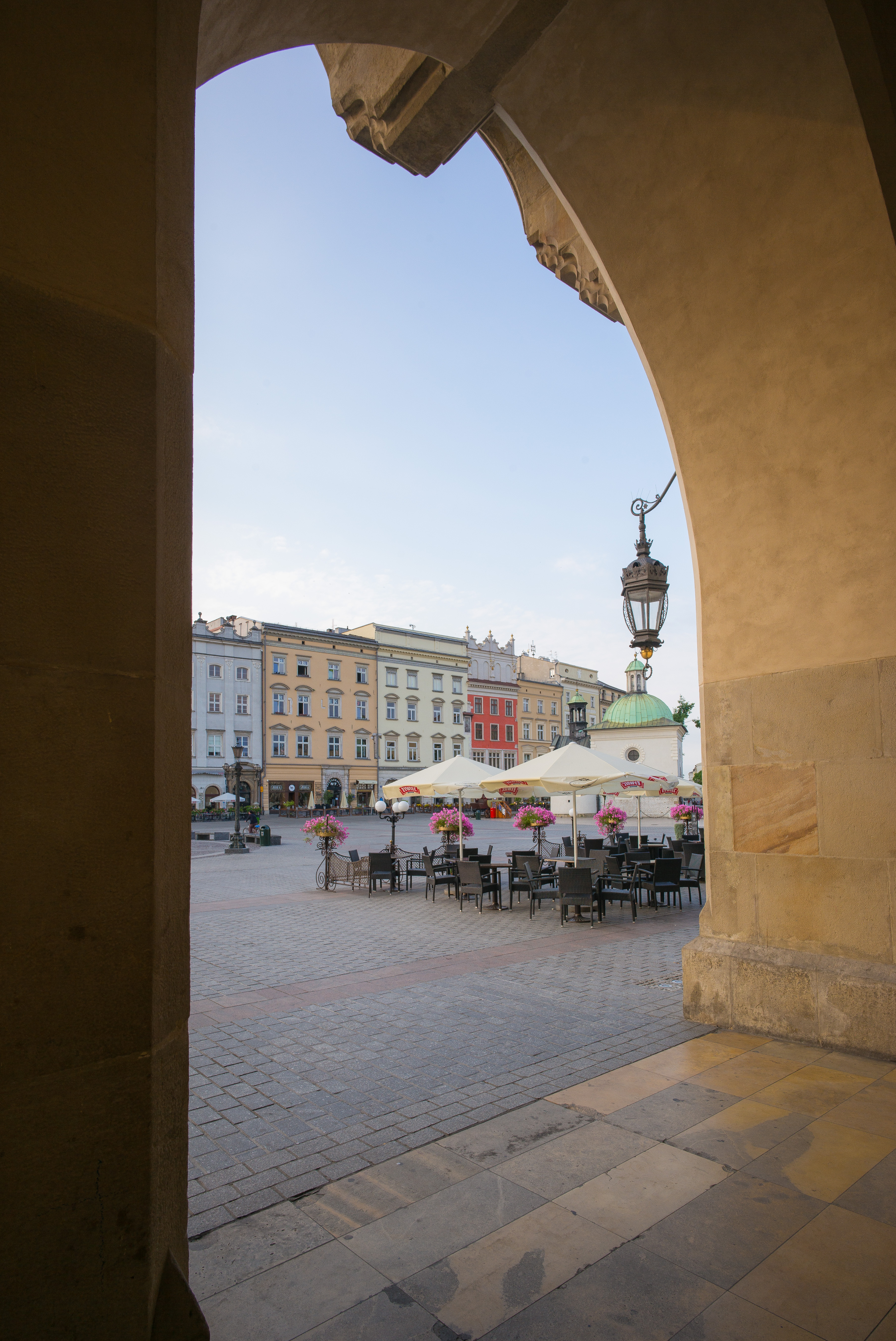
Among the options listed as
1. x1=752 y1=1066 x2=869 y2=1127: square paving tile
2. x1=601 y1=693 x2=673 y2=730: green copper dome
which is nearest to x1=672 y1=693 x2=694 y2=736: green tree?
x1=601 y1=693 x2=673 y2=730: green copper dome

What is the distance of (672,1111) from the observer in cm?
427

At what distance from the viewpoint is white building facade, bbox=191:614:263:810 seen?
5206cm

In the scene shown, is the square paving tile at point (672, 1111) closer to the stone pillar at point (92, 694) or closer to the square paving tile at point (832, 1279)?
the square paving tile at point (832, 1279)

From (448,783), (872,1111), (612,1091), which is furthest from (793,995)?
(448,783)

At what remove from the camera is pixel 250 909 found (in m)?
13.2

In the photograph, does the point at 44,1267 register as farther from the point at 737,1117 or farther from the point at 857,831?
the point at 857,831

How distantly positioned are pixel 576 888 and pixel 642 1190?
8.24 meters

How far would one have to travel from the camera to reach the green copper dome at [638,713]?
44000mm

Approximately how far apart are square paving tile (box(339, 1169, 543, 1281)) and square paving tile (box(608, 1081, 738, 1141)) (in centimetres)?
91

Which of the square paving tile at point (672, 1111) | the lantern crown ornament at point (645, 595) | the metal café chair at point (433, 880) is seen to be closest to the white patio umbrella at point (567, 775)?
the metal café chair at point (433, 880)

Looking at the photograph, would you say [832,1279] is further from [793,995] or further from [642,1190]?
[793,995]

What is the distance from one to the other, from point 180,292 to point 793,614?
4.79 m

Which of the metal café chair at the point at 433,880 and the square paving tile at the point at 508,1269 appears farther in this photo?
the metal café chair at the point at 433,880

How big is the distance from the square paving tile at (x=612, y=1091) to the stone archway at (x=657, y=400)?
1219 mm
